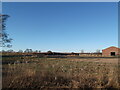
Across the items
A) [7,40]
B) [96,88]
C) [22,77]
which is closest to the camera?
[96,88]

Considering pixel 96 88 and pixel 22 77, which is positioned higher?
pixel 22 77

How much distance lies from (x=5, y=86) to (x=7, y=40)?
22.2 m

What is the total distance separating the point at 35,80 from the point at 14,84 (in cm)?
61

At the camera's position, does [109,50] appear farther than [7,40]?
Yes

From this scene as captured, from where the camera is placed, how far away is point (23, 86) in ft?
11.5

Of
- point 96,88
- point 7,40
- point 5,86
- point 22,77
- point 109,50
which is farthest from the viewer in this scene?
point 109,50

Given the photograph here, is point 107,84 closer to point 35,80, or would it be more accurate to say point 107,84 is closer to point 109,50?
point 35,80

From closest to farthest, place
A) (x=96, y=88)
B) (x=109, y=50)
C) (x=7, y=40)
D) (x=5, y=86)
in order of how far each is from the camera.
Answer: (x=5, y=86), (x=96, y=88), (x=7, y=40), (x=109, y=50)

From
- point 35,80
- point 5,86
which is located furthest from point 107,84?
point 5,86

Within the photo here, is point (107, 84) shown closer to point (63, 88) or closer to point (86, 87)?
point (86, 87)

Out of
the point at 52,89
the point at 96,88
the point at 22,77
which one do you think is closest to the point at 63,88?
the point at 52,89

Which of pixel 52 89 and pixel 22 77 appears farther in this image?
pixel 22 77

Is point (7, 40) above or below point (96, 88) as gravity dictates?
above

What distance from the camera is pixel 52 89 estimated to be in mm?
3561
